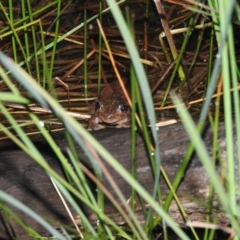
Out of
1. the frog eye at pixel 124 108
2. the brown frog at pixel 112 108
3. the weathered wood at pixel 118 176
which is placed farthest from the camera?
the frog eye at pixel 124 108

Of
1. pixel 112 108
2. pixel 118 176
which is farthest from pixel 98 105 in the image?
pixel 118 176

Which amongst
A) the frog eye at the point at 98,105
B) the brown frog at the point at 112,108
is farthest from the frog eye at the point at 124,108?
the frog eye at the point at 98,105

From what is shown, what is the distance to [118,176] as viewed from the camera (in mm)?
1889

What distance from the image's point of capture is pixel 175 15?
3408 millimetres

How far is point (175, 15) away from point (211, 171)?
8.55ft

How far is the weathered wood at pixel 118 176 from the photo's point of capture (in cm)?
185

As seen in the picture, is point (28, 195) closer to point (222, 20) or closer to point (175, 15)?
point (222, 20)

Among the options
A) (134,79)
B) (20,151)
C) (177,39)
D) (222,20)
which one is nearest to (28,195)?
(20,151)

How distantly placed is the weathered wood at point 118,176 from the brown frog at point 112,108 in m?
0.89

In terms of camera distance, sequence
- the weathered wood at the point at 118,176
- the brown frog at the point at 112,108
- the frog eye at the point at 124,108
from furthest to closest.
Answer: the frog eye at the point at 124,108
the brown frog at the point at 112,108
the weathered wood at the point at 118,176

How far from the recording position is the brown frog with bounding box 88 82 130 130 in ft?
9.75

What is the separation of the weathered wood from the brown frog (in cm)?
89

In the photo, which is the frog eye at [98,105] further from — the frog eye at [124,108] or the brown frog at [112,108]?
the frog eye at [124,108]

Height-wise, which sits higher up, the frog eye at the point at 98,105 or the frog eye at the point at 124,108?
the frog eye at the point at 98,105
